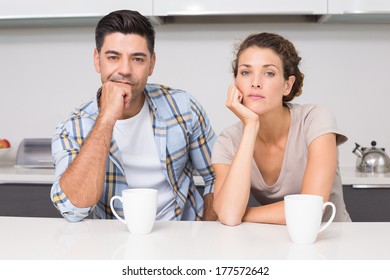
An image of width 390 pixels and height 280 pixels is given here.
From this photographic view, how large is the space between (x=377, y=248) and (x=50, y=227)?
70 centimetres

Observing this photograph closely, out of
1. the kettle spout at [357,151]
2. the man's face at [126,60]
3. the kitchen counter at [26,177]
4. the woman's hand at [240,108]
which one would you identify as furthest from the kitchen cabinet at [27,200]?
the kettle spout at [357,151]

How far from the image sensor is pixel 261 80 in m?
1.48

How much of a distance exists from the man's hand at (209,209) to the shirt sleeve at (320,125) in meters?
0.41

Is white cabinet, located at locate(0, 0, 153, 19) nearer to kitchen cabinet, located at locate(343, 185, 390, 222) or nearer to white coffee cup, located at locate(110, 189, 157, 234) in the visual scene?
kitchen cabinet, located at locate(343, 185, 390, 222)

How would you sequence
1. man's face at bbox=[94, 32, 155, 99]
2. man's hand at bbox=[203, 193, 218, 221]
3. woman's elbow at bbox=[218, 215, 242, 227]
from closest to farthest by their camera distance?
woman's elbow at bbox=[218, 215, 242, 227]
man's face at bbox=[94, 32, 155, 99]
man's hand at bbox=[203, 193, 218, 221]

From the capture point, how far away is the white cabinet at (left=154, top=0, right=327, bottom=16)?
7.63 feet

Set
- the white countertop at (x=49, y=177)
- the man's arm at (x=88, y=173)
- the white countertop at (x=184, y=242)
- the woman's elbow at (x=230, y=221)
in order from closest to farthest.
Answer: the white countertop at (x=184, y=242) < the woman's elbow at (x=230, y=221) < the man's arm at (x=88, y=173) < the white countertop at (x=49, y=177)

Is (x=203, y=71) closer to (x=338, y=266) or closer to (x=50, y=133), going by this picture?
(x=50, y=133)

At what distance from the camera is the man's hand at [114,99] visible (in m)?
1.48

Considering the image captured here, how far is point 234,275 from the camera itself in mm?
894

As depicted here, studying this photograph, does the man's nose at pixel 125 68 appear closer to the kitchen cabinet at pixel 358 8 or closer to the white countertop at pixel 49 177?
the white countertop at pixel 49 177

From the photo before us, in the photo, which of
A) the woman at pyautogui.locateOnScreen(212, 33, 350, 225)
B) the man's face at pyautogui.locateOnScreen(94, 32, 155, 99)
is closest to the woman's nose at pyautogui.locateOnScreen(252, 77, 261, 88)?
the woman at pyautogui.locateOnScreen(212, 33, 350, 225)

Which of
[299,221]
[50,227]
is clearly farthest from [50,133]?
[299,221]

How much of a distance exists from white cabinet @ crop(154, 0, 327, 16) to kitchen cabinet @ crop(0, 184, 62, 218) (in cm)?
96
